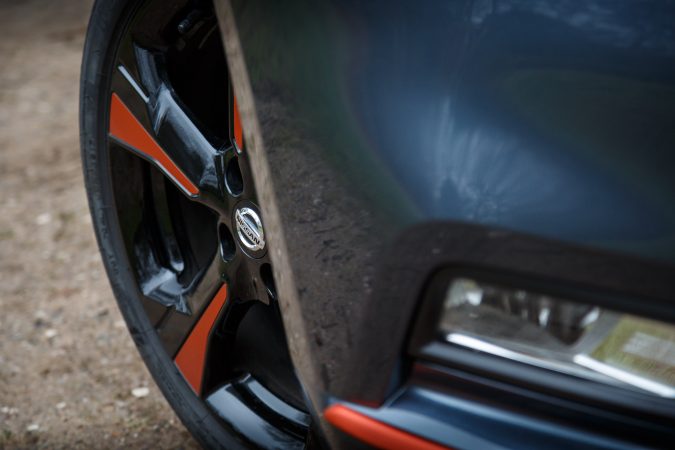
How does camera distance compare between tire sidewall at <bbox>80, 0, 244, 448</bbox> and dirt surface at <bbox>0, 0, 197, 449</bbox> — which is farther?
dirt surface at <bbox>0, 0, 197, 449</bbox>

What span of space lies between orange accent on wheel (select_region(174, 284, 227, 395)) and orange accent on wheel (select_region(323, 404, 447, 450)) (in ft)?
1.83

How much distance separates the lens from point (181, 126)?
1551 millimetres

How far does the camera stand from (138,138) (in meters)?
1.61

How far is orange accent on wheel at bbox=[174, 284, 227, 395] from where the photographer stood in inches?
63.5

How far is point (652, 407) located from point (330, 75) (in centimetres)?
57

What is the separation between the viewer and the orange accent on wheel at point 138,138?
1545 mm

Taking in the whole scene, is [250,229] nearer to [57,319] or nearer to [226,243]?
[226,243]

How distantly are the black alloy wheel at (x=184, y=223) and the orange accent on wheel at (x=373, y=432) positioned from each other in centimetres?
35

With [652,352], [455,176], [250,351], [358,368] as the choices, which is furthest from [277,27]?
[250,351]

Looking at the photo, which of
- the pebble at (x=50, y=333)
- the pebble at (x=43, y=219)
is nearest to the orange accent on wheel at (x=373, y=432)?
the pebble at (x=50, y=333)

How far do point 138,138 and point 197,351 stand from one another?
0.45m

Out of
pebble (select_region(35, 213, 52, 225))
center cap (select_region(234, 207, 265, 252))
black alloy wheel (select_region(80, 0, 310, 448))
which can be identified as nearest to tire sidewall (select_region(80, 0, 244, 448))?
black alloy wheel (select_region(80, 0, 310, 448))

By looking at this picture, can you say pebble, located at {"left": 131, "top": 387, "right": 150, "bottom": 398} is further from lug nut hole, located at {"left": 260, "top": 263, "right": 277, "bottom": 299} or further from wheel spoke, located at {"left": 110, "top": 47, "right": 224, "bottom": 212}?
lug nut hole, located at {"left": 260, "top": 263, "right": 277, "bottom": 299}

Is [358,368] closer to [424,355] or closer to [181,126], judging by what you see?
[424,355]
